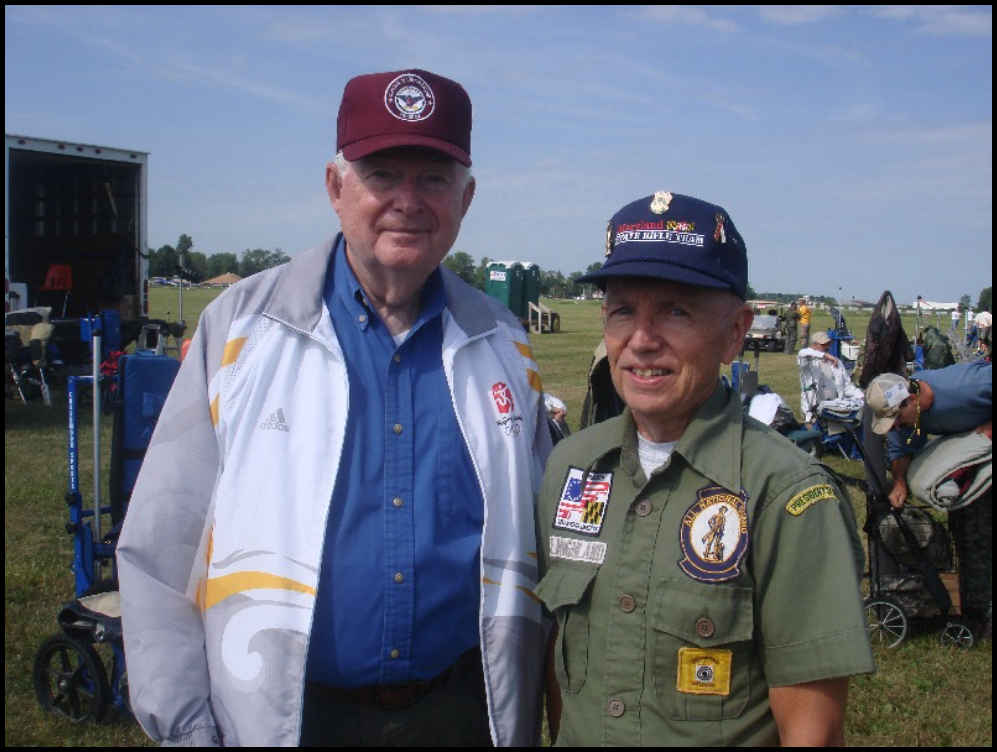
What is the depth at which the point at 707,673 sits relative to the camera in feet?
5.56

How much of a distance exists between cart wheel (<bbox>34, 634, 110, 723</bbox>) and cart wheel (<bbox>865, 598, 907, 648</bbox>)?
445 cm

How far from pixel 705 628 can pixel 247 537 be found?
975mm

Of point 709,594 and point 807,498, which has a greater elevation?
Answer: point 807,498

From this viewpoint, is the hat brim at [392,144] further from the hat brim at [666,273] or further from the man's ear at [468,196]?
the hat brim at [666,273]

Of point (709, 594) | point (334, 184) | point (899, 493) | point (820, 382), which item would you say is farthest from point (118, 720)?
point (820, 382)

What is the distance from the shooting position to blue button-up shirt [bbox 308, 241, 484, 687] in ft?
6.57

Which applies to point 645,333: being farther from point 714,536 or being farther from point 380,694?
point 380,694

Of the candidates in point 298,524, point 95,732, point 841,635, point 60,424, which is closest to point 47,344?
point 60,424

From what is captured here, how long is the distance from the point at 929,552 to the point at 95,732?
16.3 feet

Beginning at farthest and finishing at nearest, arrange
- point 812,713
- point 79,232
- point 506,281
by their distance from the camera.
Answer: point 506,281
point 79,232
point 812,713

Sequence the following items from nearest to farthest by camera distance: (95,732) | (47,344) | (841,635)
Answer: (841,635), (95,732), (47,344)

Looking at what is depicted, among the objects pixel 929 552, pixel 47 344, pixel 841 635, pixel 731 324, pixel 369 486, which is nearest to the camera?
pixel 841 635

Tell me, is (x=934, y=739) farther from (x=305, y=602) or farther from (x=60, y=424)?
(x=60, y=424)

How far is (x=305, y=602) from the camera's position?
1954 millimetres
